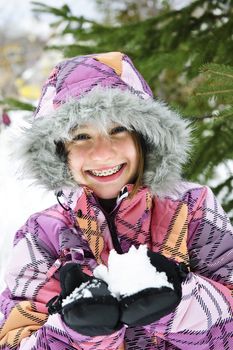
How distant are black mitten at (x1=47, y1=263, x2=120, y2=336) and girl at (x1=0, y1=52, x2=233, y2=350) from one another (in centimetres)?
22

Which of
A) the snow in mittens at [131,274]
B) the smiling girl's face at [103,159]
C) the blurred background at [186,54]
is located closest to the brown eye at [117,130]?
the smiling girl's face at [103,159]

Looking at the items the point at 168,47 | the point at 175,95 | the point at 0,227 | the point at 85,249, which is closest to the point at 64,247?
the point at 85,249

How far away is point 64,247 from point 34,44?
22.6m

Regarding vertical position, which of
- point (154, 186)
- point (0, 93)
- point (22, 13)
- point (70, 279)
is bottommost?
point (0, 93)

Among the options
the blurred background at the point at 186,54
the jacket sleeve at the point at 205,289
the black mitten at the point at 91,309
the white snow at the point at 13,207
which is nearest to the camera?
the black mitten at the point at 91,309

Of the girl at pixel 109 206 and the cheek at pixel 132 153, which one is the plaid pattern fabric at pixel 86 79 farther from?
the cheek at pixel 132 153

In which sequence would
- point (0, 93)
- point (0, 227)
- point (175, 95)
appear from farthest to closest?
point (0, 93), point (175, 95), point (0, 227)

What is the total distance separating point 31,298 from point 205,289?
0.60 m

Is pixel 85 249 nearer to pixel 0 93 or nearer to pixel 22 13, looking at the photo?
pixel 0 93

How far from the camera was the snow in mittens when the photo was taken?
1148 mm

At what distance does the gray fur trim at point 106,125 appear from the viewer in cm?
148

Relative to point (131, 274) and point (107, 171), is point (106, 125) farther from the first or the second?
point (131, 274)

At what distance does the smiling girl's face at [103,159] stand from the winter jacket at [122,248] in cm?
4

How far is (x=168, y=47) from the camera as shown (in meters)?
2.89
